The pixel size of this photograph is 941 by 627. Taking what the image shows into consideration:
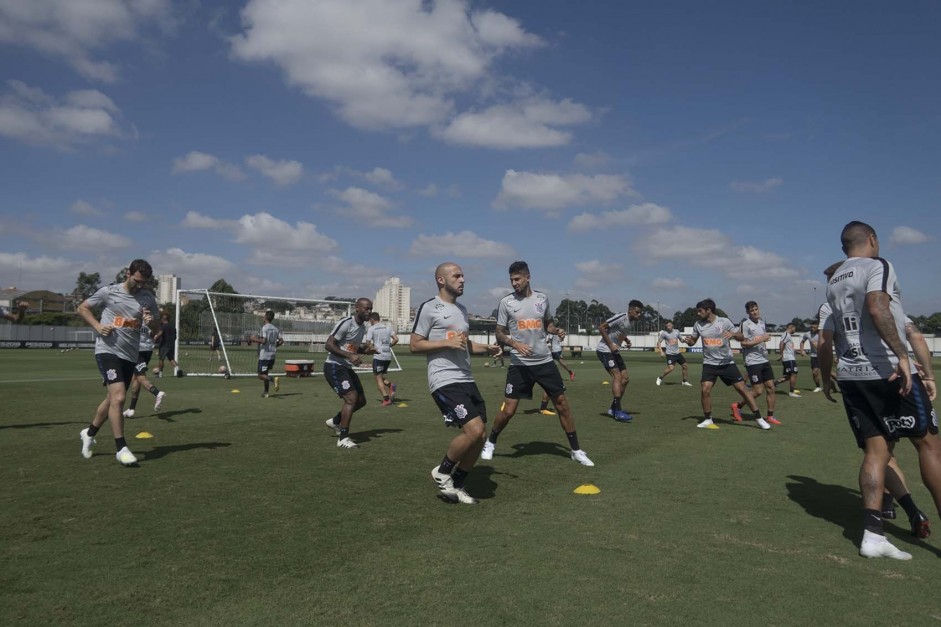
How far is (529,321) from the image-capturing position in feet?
27.1

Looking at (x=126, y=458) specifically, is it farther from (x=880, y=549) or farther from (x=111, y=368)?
(x=880, y=549)

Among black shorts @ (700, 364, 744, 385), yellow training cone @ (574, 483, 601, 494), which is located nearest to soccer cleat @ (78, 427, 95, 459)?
yellow training cone @ (574, 483, 601, 494)

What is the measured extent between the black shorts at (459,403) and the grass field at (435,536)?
811 mm

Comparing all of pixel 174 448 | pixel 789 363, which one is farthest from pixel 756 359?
pixel 174 448

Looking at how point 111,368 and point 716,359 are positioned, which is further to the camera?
point 716,359

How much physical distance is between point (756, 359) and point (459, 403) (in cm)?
894

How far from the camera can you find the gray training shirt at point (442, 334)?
624 centimetres

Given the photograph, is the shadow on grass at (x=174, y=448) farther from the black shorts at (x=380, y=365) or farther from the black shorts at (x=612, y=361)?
the black shorts at (x=612, y=361)

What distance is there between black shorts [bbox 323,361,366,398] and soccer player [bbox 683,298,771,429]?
628 cm

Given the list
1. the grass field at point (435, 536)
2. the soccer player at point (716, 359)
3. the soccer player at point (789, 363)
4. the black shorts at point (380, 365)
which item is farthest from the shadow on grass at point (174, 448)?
the soccer player at point (789, 363)

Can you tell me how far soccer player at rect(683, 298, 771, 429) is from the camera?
1159cm

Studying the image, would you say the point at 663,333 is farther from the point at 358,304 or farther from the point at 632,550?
the point at 632,550

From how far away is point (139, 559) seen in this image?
14.1 feet

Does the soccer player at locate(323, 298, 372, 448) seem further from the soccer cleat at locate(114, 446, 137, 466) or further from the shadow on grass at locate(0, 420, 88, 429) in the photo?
the shadow on grass at locate(0, 420, 88, 429)
